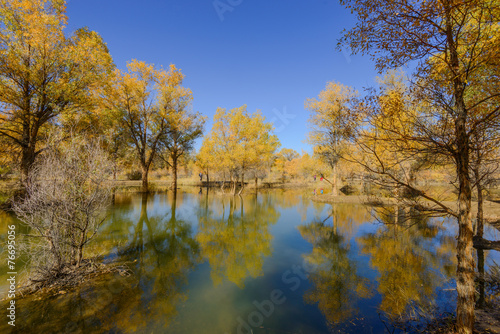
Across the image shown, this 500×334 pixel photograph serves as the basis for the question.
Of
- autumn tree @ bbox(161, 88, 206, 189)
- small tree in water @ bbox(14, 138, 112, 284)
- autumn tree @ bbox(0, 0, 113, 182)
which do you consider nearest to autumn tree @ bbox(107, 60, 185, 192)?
autumn tree @ bbox(161, 88, 206, 189)

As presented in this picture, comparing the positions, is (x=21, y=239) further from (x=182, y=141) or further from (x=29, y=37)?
(x=182, y=141)

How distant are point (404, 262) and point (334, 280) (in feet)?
11.0

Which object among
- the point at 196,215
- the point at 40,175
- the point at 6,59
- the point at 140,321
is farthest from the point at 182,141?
the point at 140,321

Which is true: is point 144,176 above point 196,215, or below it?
above

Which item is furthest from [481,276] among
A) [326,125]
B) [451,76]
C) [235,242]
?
[326,125]

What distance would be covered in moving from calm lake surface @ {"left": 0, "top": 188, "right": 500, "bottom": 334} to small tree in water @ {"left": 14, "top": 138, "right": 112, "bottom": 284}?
970 millimetres

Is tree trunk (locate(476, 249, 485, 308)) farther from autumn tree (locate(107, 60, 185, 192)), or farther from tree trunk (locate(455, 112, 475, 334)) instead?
autumn tree (locate(107, 60, 185, 192))

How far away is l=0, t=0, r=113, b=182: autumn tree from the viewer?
11562 mm

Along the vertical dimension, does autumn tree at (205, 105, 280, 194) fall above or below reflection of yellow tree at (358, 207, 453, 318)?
above

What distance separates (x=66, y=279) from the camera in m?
5.68

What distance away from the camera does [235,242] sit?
33.6ft

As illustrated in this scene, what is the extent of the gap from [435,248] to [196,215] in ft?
45.6

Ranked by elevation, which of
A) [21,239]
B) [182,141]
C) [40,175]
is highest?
[182,141]

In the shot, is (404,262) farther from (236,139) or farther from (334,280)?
(236,139)
